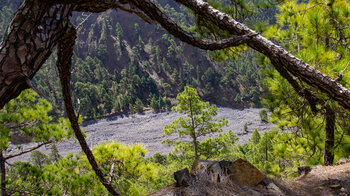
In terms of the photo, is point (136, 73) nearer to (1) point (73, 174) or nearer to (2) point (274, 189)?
(1) point (73, 174)

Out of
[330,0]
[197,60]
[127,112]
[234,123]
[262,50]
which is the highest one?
[197,60]

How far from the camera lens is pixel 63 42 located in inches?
45.0

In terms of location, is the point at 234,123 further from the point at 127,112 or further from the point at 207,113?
the point at 207,113

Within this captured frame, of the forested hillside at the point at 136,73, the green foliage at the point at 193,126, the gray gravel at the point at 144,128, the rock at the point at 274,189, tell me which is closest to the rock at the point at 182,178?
the rock at the point at 274,189

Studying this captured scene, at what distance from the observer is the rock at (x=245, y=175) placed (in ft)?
6.73

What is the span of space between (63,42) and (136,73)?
6179 cm

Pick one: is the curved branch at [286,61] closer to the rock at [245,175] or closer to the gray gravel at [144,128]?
the rock at [245,175]

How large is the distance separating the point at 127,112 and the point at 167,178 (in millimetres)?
40819

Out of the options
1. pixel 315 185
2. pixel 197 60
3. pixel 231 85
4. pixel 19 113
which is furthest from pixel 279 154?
pixel 197 60

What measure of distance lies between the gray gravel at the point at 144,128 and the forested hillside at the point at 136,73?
349 cm

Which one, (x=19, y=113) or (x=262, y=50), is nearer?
(x=262, y=50)

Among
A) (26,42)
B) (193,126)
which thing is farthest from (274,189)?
(193,126)

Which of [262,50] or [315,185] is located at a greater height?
[262,50]

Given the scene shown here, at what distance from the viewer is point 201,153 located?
898 cm
